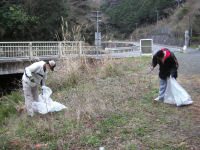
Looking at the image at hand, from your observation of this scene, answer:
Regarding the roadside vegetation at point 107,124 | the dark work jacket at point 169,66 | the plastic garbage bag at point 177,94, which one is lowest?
the roadside vegetation at point 107,124

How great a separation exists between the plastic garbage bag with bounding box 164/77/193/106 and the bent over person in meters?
2.83

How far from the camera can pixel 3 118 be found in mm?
5922

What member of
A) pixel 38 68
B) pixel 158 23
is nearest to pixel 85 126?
pixel 38 68

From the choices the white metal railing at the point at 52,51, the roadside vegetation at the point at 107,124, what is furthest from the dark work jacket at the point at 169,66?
the white metal railing at the point at 52,51

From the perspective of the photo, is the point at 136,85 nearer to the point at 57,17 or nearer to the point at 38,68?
the point at 38,68

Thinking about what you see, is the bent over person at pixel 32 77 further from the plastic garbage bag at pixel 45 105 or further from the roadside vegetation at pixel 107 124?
the roadside vegetation at pixel 107 124

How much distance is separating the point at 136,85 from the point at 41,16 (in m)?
19.3

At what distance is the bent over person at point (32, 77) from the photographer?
5.19 meters

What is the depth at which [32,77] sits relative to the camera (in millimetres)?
5387

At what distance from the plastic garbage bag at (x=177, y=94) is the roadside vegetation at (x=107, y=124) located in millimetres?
166

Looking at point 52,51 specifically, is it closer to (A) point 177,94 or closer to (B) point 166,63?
(B) point 166,63

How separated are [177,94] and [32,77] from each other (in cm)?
348

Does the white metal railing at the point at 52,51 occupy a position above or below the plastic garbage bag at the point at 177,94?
above

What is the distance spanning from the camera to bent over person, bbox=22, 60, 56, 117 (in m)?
5.19
